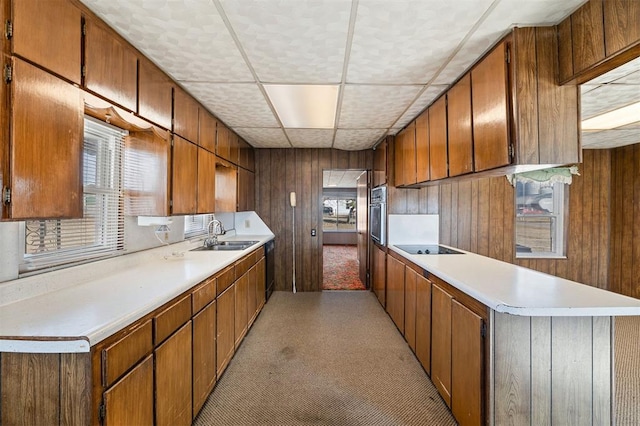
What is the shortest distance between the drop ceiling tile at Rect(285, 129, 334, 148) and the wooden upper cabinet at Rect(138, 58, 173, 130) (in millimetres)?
1696

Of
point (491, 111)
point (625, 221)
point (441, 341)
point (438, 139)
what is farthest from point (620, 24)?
point (625, 221)

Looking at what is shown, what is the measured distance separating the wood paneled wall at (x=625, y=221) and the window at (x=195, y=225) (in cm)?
A: 593

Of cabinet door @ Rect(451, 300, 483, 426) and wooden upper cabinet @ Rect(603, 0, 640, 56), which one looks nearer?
wooden upper cabinet @ Rect(603, 0, 640, 56)

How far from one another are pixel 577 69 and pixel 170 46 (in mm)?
2300

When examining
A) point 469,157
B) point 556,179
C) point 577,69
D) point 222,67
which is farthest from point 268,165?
point 556,179

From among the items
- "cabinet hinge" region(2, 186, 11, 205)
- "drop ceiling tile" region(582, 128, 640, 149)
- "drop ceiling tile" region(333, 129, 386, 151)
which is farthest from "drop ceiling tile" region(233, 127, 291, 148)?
"drop ceiling tile" region(582, 128, 640, 149)

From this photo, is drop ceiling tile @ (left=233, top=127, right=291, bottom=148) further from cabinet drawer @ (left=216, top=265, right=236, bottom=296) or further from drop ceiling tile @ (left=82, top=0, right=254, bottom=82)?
cabinet drawer @ (left=216, top=265, right=236, bottom=296)

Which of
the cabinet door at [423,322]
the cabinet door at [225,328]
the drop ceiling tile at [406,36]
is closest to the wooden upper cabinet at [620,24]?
the drop ceiling tile at [406,36]

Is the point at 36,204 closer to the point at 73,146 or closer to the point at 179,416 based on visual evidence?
the point at 73,146

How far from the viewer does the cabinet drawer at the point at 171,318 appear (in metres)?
1.40

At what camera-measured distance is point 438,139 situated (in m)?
2.51

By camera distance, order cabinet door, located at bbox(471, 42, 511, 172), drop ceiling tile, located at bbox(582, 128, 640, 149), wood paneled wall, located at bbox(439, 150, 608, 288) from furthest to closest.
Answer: wood paneled wall, located at bbox(439, 150, 608, 288) < drop ceiling tile, located at bbox(582, 128, 640, 149) < cabinet door, located at bbox(471, 42, 511, 172)

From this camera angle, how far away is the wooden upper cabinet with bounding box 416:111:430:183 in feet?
9.01

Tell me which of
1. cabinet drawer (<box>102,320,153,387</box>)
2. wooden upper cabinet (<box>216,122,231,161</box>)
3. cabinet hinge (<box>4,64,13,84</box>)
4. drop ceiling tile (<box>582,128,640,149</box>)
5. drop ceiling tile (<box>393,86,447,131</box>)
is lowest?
cabinet drawer (<box>102,320,153,387</box>)
